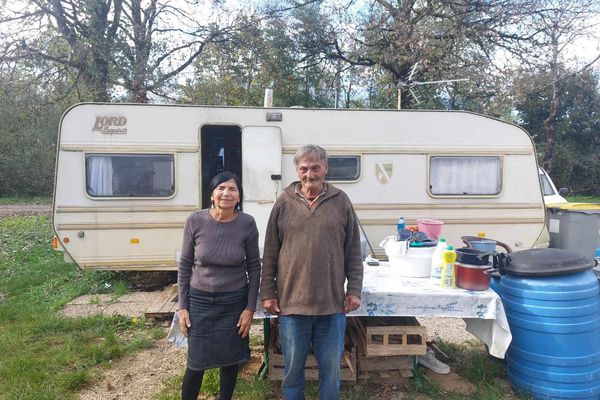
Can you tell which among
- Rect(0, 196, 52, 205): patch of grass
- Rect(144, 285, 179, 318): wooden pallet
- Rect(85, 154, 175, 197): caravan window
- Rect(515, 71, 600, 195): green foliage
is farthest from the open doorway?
Rect(515, 71, 600, 195): green foliage

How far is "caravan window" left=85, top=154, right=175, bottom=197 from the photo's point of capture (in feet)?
18.1

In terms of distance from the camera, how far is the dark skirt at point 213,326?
2.61 m

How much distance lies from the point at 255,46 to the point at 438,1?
5.69 m

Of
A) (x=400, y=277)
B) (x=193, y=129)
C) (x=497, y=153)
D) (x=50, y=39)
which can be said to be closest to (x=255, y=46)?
(x=50, y=39)

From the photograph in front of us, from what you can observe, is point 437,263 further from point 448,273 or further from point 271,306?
point 271,306

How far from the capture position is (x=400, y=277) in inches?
132

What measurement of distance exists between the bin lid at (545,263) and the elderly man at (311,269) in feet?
4.42

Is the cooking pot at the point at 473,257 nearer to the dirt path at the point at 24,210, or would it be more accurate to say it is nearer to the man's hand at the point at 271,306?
the man's hand at the point at 271,306

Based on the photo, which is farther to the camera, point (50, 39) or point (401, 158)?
point (50, 39)

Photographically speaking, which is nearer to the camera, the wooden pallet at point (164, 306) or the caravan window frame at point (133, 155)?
the wooden pallet at point (164, 306)

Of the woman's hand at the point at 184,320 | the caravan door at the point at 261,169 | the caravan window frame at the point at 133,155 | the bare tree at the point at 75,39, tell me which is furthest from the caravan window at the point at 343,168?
the bare tree at the point at 75,39

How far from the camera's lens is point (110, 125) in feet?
18.1

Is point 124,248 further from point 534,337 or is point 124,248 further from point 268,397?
point 534,337

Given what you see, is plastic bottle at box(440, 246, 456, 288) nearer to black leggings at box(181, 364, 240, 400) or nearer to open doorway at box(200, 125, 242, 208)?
black leggings at box(181, 364, 240, 400)
